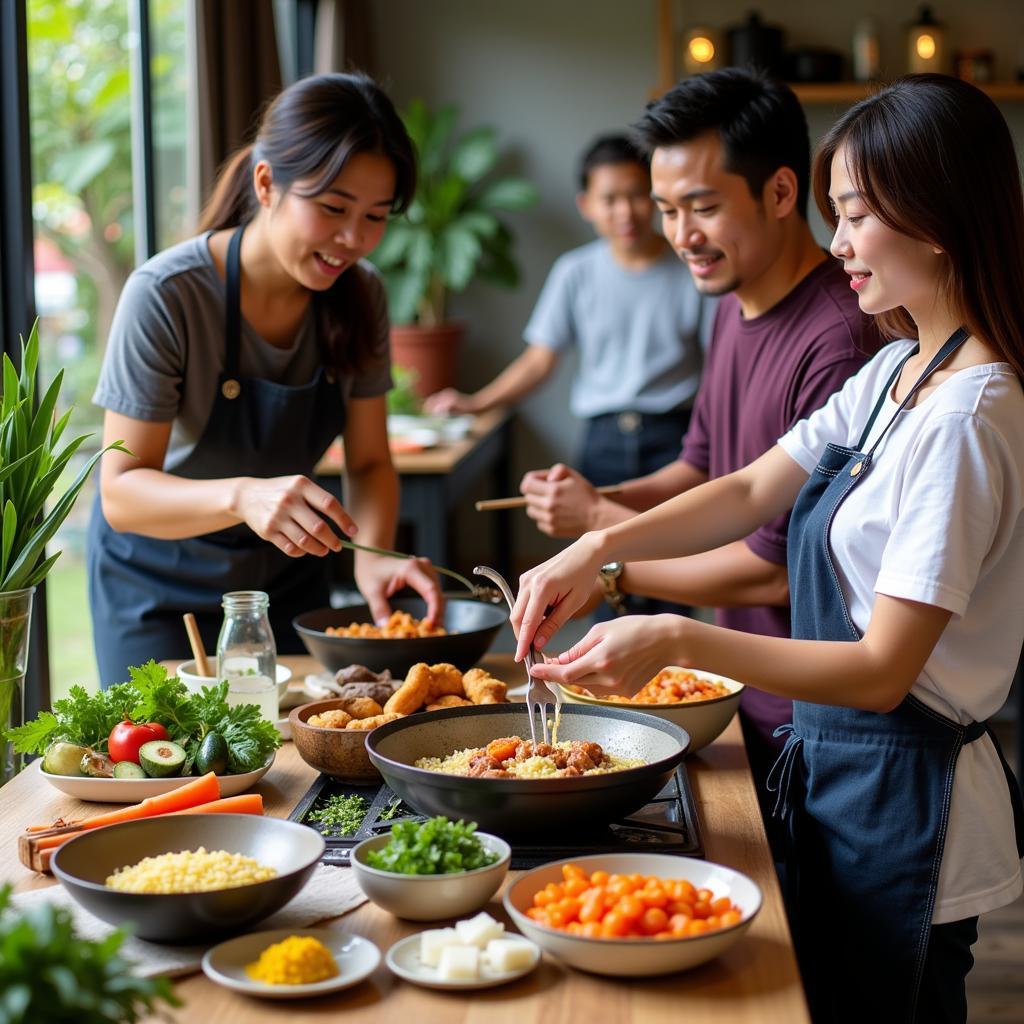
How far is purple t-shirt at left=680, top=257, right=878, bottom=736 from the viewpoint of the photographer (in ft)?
7.25

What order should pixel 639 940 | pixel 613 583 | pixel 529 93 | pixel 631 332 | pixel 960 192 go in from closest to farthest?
pixel 639 940, pixel 960 192, pixel 613 583, pixel 631 332, pixel 529 93

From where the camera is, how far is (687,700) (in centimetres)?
182

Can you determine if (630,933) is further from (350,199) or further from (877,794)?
(350,199)

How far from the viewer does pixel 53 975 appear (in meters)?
0.93

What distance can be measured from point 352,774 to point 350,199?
1.09 metres

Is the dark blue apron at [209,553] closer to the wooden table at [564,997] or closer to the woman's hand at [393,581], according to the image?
the woman's hand at [393,581]

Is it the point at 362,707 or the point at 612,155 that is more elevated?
the point at 612,155

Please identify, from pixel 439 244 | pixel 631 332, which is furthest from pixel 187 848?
pixel 439 244

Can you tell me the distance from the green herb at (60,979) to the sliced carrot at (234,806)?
1.81ft

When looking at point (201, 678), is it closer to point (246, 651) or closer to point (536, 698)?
point (246, 651)

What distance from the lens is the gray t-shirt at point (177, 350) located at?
2328 mm

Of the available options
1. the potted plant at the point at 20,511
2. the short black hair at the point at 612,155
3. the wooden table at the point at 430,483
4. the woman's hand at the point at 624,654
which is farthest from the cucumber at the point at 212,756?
the short black hair at the point at 612,155

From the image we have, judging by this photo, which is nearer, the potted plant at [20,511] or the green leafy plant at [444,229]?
the potted plant at [20,511]

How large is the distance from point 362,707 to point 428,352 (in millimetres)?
4476
